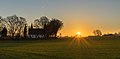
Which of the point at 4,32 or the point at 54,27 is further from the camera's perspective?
the point at 54,27

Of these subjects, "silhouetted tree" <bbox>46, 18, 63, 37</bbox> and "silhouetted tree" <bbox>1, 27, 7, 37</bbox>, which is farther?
"silhouetted tree" <bbox>46, 18, 63, 37</bbox>

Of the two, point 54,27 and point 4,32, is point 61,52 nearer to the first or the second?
point 4,32

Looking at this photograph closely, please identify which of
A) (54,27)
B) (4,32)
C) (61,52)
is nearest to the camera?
(61,52)

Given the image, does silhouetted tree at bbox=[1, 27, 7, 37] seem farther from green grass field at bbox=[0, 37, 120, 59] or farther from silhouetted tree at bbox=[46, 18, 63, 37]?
green grass field at bbox=[0, 37, 120, 59]

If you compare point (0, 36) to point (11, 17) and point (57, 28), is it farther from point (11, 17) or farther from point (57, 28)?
point (57, 28)

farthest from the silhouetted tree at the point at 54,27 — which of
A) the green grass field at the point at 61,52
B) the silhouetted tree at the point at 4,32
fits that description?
the green grass field at the point at 61,52

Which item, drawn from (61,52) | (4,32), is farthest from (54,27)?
(61,52)

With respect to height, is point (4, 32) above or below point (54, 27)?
below

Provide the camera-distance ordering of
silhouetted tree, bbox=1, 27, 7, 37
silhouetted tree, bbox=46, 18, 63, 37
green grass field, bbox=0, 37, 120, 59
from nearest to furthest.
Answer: green grass field, bbox=0, 37, 120, 59 < silhouetted tree, bbox=1, 27, 7, 37 < silhouetted tree, bbox=46, 18, 63, 37

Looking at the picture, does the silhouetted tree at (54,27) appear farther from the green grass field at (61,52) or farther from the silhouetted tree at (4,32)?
the green grass field at (61,52)

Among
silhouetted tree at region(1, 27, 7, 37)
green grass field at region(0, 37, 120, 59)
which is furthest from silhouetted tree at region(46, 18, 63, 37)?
green grass field at region(0, 37, 120, 59)

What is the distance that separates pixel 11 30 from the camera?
170375mm

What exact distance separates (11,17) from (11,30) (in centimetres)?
1061

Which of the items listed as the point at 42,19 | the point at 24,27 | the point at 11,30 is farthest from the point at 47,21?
the point at 11,30
